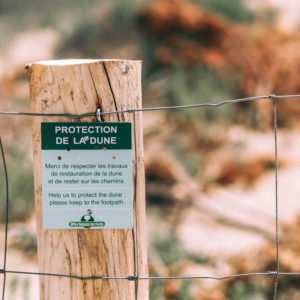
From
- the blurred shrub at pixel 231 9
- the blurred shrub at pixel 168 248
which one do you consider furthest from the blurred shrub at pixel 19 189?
the blurred shrub at pixel 231 9

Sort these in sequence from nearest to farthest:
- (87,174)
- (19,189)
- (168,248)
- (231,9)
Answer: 1. (87,174)
2. (168,248)
3. (19,189)
4. (231,9)

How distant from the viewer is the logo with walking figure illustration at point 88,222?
1.55 metres

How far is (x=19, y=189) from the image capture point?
5.07 meters

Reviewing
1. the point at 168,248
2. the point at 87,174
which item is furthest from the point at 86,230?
the point at 168,248

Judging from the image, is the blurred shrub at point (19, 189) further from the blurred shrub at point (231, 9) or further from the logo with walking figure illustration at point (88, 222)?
the blurred shrub at point (231, 9)

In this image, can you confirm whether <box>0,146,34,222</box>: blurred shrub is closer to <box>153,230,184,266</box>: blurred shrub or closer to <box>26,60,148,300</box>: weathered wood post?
<box>153,230,184,266</box>: blurred shrub

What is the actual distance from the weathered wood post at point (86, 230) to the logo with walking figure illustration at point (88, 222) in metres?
0.02

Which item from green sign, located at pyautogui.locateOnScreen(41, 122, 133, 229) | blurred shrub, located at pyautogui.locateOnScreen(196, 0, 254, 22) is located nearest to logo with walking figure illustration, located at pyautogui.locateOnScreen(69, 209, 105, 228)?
green sign, located at pyautogui.locateOnScreen(41, 122, 133, 229)

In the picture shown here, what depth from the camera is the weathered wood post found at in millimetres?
1506

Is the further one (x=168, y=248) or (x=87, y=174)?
(x=168, y=248)

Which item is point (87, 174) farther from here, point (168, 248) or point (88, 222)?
point (168, 248)

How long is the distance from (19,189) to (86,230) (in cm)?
372

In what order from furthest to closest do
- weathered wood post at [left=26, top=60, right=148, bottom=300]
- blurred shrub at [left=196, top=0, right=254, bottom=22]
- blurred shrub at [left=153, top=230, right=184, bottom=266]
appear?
blurred shrub at [left=196, top=0, right=254, bottom=22]
blurred shrub at [left=153, top=230, right=184, bottom=266]
weathered wood post at [left=26, top=60, right=148, bottom=300]

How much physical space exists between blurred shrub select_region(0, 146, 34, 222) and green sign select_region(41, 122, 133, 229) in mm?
3499
